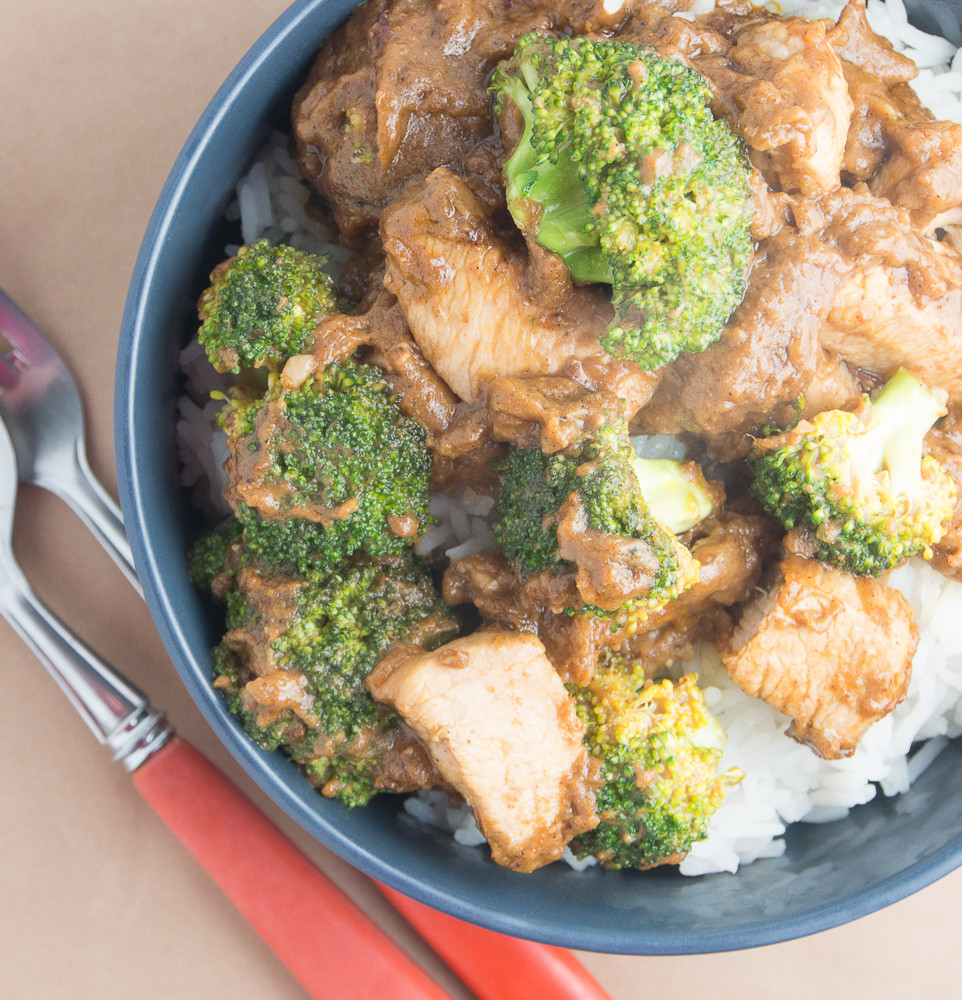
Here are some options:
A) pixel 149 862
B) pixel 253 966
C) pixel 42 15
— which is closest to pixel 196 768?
pixel 149 862

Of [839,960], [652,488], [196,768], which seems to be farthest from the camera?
[839,960]

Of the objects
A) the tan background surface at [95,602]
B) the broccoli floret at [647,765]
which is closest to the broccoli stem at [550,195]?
the broccoli floret at [647,765]

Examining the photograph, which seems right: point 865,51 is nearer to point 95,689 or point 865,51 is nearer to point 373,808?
point 373,808

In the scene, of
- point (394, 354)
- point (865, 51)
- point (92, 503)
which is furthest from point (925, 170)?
point (92, 503)

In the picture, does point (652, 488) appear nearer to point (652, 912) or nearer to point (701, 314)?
point (701, 314)

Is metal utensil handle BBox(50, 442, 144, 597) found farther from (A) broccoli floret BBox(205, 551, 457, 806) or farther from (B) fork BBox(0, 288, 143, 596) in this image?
(A) broccoli floret BBox(205, 551, 457, 806)

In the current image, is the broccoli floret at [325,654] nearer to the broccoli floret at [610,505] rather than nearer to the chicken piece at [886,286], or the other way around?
the broccoli floret at [610,505]

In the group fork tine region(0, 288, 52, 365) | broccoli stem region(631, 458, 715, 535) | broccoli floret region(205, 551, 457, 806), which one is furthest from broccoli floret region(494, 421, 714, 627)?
fork tine region(0, 288, 52, 365)
